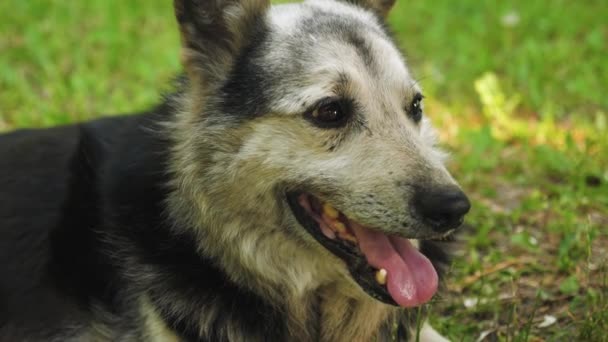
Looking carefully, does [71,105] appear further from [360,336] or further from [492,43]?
[492,43]

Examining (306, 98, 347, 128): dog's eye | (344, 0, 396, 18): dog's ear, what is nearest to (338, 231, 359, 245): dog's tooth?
(306, 98, 347, 128): dog's eye

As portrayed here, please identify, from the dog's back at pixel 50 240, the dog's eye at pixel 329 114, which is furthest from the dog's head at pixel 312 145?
the dog's back at pixel 50 240

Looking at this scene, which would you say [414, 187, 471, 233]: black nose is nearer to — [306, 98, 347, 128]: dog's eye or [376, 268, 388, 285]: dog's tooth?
[376, 268, 388, 285]: dog's tooth

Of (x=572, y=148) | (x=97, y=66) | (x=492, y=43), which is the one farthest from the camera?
(x=492, y=43)

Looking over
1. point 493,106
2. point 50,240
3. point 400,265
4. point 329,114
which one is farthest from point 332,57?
point 493,106

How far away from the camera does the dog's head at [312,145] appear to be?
3.07 meters

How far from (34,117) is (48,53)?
133cm

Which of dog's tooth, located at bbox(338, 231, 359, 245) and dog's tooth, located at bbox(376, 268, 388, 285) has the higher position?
dog's tooth, located at bbox(338, 231, 359, 245)

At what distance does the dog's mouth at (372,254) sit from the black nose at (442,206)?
→ 1.03 ft

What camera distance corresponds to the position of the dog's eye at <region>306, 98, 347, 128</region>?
10.5 ft

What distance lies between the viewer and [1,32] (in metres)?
7.66

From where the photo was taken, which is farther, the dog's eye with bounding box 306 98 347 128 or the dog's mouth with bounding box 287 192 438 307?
the dog's eye with bounding box 306 98 347 128

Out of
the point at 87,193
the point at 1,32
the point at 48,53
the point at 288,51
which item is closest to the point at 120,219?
the point at 87,193

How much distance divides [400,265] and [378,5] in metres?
1.55
